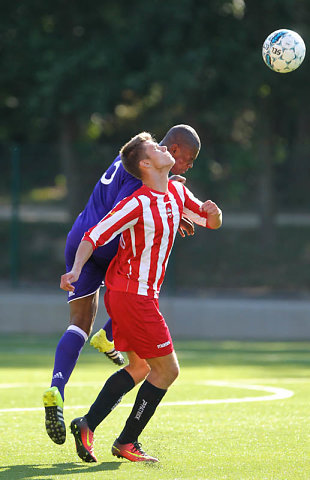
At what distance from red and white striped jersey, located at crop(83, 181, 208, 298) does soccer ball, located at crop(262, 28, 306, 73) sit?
2.01m

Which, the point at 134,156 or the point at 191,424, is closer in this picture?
the point at 134,156

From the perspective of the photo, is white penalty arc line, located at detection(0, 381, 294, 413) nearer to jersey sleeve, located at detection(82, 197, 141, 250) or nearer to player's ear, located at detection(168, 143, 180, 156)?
jersey sleeve, located at detection(82, 197, 141, 250)

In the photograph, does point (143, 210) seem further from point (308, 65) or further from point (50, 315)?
point (308, 65)

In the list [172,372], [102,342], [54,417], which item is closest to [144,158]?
[172,372]

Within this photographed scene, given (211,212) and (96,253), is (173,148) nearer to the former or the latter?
(211,212)

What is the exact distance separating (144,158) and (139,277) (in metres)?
0.64

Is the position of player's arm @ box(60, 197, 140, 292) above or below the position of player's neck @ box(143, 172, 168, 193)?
below

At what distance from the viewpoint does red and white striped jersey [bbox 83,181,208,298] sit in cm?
503

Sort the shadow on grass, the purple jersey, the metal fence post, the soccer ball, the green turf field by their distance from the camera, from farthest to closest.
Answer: the metal fence post, the soccer ball, the purple jersey, the green turf field, the shadow on grass

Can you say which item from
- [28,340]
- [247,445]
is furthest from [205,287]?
[247,445]

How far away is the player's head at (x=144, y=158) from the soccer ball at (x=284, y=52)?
6.16 feet

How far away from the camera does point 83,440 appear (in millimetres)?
5094

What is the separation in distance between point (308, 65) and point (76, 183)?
551cm

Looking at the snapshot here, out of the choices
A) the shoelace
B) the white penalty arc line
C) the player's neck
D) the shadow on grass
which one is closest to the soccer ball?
the player's neck
